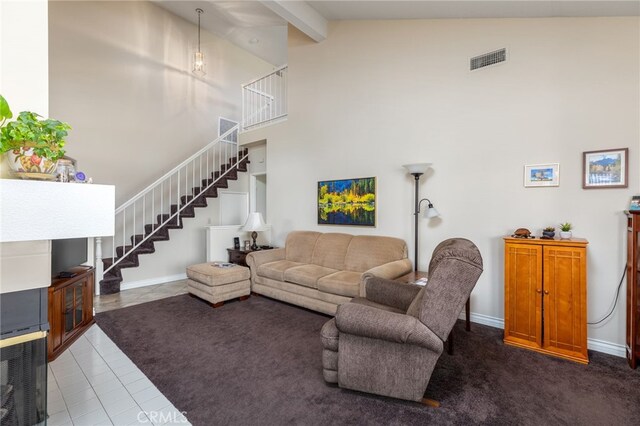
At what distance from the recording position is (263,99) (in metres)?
7.30

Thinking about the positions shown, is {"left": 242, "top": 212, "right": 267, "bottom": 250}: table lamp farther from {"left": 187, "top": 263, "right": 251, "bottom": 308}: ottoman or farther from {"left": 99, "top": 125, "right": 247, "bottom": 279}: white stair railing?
{"left": 99, "top": 125, "right": 247, "bottom": 279}: white stair railing

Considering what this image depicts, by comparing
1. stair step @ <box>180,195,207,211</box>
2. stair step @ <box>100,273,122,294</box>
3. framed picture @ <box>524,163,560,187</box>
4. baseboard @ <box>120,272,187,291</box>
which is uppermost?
framed picture @ <box>524,163,560,187</box>

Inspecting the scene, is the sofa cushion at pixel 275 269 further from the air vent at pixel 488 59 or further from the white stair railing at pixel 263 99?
the white stair railing at pixel 263 99

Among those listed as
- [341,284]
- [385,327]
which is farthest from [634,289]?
[341,284]

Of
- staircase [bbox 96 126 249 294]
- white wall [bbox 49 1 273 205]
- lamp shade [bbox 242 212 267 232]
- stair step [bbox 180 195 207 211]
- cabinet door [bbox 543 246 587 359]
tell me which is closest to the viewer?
cabinet door [bbox 543 246 587 359]

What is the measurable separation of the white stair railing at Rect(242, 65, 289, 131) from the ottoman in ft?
12.7

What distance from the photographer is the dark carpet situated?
1.91 metres

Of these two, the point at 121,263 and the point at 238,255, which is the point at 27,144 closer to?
the point at 238,255

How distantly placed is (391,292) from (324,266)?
5.70 ft

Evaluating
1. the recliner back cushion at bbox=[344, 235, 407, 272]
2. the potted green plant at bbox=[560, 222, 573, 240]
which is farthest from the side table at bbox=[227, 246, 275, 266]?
the potted green plant at bbox=[560, 222, 573, 240]

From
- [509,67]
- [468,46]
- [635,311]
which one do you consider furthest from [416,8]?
[635,311]

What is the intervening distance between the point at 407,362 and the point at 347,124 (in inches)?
141

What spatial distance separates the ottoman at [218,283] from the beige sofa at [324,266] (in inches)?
7.8

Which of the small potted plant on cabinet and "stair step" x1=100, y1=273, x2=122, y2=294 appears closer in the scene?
the small potted plant on cabinet
